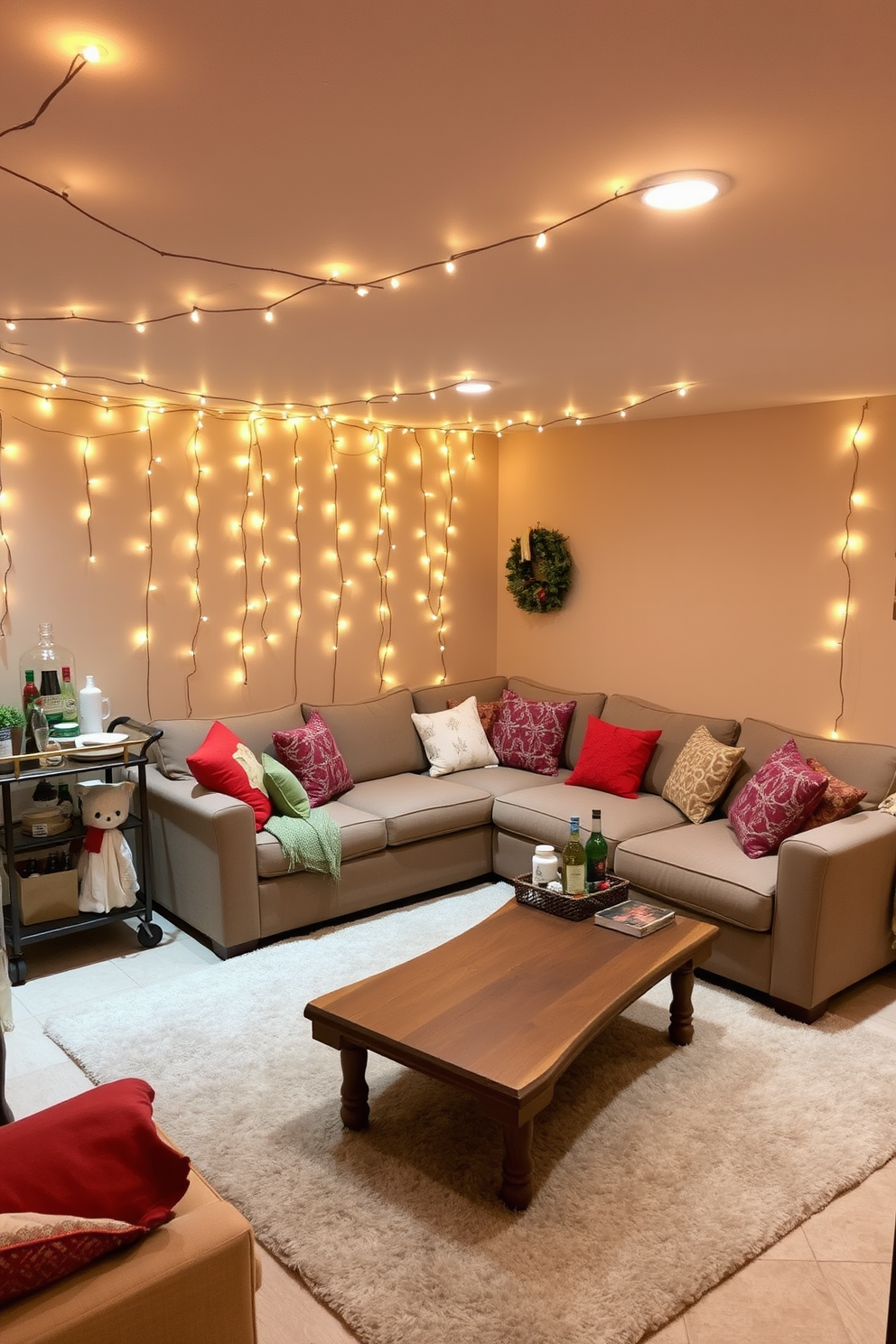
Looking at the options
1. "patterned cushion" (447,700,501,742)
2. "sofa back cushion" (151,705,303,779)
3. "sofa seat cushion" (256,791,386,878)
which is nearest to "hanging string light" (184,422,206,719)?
"sofa back cushion" (151,705,303,779)

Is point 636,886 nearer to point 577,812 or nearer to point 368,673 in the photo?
point 577,812

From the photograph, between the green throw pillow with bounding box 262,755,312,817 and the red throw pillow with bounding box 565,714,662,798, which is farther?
the red throw pillow with bounding box 565,714,662,798

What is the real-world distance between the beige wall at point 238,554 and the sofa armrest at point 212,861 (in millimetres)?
776

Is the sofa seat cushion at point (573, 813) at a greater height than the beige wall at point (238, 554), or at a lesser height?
lesser

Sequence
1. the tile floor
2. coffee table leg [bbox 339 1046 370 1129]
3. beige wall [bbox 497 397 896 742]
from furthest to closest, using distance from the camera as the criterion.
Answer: beige wall [bbox 497 397 896 742], coffee table leg [bbox 339 1046 370 1129], the tile floor

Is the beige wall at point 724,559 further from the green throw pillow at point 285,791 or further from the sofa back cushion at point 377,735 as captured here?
the green throw pillow at point 285,791

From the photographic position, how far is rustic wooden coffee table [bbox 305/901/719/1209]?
2.43m

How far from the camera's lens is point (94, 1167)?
1532 millimetres

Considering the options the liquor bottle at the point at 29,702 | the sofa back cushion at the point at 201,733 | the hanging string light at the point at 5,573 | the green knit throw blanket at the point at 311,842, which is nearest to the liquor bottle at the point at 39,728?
the liquor bottle at the point at 29,702

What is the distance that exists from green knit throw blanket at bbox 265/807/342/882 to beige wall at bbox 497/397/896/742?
2036 millimetres

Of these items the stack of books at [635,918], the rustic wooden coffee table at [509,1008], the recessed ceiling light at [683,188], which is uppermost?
the recessed ceiling light at [683,188]

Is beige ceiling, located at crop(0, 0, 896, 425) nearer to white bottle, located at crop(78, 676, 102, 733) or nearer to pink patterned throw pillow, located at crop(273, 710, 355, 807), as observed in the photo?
white bottle, located at crop(78, 676, 102, 733)

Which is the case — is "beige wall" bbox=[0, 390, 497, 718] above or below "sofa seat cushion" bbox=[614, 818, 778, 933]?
above

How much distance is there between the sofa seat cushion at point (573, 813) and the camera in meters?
4.25
